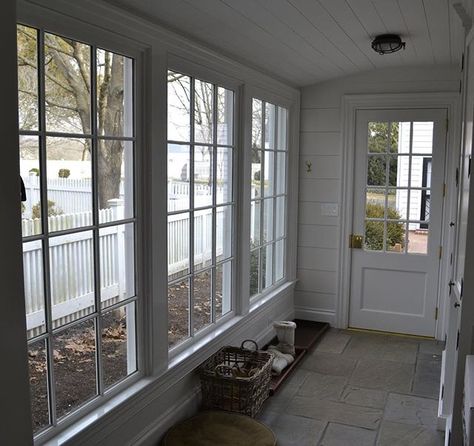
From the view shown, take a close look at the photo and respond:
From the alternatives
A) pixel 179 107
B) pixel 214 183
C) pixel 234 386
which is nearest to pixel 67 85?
pixel 179 107

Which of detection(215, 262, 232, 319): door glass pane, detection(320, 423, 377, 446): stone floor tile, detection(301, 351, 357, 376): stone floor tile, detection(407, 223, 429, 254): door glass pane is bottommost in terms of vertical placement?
detection(320, 423, 377, 446): stone floor tile

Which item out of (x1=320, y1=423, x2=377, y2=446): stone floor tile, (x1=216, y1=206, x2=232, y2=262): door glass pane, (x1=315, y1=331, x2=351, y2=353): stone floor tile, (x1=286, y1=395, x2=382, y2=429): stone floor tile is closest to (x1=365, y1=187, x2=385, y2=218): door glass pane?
(x1=315, y1=331, x2=351, y2=353): stone floor tile

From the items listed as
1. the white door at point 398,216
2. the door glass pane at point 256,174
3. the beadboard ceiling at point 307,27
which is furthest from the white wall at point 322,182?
the door glass pane at point 256,174

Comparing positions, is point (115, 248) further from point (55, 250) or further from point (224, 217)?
point (224, 217)

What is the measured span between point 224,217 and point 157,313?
1.08 meters

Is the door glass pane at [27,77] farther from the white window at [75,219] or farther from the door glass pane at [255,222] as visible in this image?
the door glass pane at [255,222]

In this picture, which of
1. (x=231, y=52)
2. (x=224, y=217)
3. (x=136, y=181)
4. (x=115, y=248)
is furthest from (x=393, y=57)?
(x=115, y=248)

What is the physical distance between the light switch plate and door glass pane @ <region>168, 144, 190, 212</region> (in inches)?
86.5

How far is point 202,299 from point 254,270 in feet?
3.00

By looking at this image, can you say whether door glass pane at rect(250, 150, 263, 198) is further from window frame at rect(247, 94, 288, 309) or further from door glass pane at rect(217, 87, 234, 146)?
door glass pane at rect(217, 87, 234, 146)

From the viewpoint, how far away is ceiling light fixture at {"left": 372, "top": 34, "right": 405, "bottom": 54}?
134 inches

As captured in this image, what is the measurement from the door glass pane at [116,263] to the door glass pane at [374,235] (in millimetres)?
2847

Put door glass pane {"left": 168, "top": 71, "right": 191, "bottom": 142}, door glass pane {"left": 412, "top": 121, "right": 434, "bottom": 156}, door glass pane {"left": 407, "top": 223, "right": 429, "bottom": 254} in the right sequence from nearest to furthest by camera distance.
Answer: door glass pane {"left": 168, "top": 71, "right": 191, "bottom": 142} < door glass pane {"left": 412, "top": 121, "right": 434, "bottom": 156} < door glass pane {"left": 407, "top": 223, "right": 429, "bottom": 254}

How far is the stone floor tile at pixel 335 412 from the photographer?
3287mm
